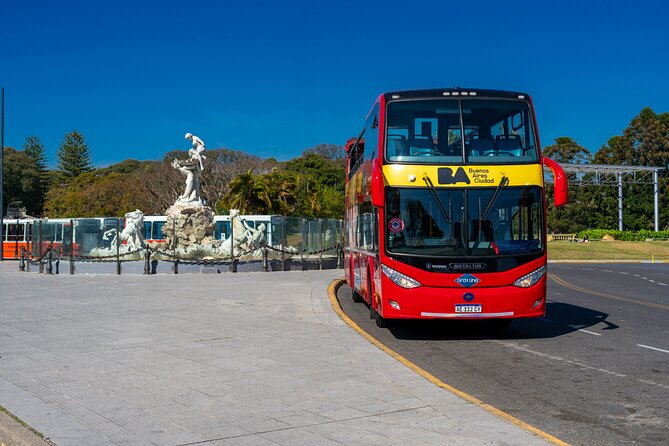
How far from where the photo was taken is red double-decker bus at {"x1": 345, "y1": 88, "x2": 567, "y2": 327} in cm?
1098

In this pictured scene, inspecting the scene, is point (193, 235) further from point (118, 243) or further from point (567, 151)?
point (567, 151)

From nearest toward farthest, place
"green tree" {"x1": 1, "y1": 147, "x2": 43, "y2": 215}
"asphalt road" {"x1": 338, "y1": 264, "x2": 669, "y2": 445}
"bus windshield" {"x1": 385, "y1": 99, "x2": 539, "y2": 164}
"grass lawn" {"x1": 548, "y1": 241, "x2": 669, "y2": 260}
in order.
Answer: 1. "asphalt road" {"x1": 338, "y1": 264, "x2": 669, "y2": 445}
2. "bus windshield" {"x1": 385, "y1": 99, "x2": 539, "y2": 164}
3. "grass lawn" {"x1": 548, "y1": 241, "x2": 669, "y2": 260}
4. "green tree" {"x1": 1, "y1": 147, "x2": 43, "y2": 215}

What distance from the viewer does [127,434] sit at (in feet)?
18.8

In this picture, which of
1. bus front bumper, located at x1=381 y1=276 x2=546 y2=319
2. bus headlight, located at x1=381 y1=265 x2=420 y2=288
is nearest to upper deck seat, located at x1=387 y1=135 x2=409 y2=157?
bus headlight, located at x1=381 y1=265 x2=420 y2=288

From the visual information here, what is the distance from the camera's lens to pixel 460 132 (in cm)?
1149

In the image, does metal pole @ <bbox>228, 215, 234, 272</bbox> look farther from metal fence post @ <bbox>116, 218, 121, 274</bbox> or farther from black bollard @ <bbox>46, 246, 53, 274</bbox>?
black bollard @ <bbox>46, 246, 53, 274</bbox>

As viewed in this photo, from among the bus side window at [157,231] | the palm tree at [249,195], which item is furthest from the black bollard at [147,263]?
the palm tree at [249,195]

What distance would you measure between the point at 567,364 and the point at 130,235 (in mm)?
25870

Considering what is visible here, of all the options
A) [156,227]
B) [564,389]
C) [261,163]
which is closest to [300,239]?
[156,227]

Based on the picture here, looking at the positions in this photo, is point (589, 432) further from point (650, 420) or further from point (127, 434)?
point (127, 434)

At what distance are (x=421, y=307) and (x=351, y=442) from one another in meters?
5.65

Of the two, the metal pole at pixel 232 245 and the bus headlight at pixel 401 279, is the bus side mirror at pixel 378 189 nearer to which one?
the bus headlight at pixel 401 279

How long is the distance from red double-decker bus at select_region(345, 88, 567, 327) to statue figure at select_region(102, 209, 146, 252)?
22271 mm

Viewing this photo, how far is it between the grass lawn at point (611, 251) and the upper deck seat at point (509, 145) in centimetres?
3834
